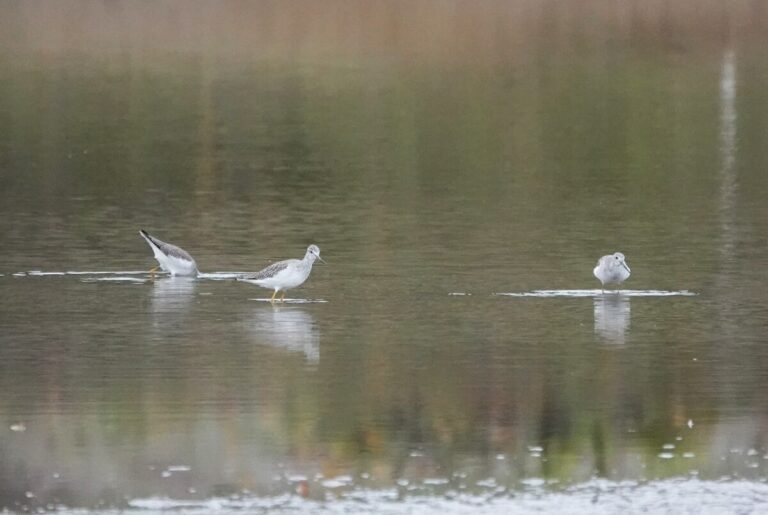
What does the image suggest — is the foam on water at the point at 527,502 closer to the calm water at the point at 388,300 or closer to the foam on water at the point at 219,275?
the calm water at the point at 388,300

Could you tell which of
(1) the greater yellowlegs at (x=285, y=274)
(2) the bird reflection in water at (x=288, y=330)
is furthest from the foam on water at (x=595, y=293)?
(2) the bird reflection in water at (x=288, y=330)

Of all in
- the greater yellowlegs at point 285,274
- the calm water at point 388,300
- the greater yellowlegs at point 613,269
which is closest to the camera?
the calm water at point 388,300

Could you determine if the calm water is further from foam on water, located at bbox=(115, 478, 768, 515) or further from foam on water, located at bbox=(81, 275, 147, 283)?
foam on water, located at bbox=(81, 275, 147, 283)

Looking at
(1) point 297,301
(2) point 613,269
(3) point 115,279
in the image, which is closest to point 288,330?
(1) point 297,301

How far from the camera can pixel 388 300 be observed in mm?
18438

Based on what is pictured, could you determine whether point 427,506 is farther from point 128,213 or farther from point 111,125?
point 111,125

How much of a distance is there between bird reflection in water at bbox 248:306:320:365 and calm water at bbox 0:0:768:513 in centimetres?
4

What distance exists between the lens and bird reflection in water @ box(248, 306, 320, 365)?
1587 cm

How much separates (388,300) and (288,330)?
71.5 inches

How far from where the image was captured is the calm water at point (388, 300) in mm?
11562

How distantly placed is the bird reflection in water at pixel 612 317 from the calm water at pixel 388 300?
0.05 m

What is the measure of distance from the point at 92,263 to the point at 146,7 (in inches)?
2371

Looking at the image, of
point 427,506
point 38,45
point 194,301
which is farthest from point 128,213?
point 38,45

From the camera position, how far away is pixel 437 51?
60250 mm
